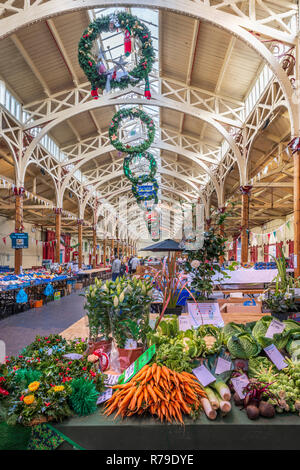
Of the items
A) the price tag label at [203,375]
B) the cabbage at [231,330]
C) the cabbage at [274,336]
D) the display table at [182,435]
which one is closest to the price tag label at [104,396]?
the display table at [182,435]

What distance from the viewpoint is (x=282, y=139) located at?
36.6 feet

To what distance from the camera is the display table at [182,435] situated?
1.46m

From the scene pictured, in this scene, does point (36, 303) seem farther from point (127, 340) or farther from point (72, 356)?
point (127, 340)

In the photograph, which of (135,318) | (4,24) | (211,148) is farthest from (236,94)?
(135,318)

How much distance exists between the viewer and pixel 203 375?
1.75 metres

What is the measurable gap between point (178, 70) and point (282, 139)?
4.61 meters

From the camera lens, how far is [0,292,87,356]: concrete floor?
536 centimetres

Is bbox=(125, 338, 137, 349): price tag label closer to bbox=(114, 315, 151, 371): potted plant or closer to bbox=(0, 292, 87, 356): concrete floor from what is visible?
bbox=(114, 315, 151, 371): potted plant

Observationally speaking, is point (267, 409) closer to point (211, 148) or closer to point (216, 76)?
point (216, 76)

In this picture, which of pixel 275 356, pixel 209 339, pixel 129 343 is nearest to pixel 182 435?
pixel 129 343

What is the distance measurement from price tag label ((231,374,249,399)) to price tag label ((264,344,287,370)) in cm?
25

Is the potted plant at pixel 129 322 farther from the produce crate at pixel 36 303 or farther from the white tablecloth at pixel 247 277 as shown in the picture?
the produce crate at pixel 36 303

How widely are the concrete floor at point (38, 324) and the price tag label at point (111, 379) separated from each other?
60.0 inches
